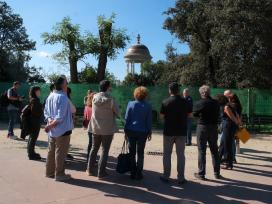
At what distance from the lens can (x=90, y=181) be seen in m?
8.04

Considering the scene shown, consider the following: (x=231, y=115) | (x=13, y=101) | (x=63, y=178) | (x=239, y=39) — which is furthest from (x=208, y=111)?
(x=239, y=39)

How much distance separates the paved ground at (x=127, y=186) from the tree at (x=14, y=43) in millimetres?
31348

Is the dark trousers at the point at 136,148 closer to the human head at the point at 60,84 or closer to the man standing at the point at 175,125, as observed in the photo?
the man standing at the point at 175,125

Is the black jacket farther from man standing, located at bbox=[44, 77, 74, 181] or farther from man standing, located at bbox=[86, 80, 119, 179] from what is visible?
man standing, located at bbox=[44, 77, 74, 181]

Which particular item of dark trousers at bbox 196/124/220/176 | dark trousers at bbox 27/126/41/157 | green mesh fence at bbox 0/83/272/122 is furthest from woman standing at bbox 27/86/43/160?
green mesh fence at bbox 0/83/272/122

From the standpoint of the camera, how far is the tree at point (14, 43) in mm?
40594

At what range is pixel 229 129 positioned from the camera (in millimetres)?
9594

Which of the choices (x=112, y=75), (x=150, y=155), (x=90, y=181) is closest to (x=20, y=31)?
(x=112, y=75)

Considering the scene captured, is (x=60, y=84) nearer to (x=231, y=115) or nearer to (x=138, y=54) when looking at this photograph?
(x=231, y=115)

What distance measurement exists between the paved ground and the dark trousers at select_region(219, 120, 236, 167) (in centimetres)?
31

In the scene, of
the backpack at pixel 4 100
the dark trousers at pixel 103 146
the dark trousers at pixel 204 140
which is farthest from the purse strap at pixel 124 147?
the backpack at pixel 4 100

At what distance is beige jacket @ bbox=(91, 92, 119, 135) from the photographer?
811 cm

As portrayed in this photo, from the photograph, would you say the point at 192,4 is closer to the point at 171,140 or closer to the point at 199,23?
the point at 199,23

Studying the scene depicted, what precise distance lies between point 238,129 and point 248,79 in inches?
594
